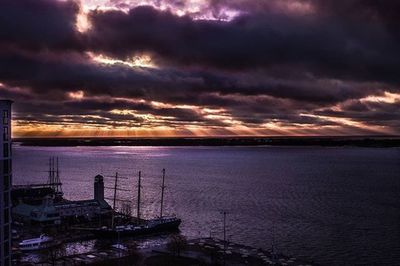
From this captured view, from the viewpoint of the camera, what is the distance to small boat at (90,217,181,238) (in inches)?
2916

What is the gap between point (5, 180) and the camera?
35031 mm

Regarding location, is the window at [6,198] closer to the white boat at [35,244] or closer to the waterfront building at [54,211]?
the white boat at [35,244]

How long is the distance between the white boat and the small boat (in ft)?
27.5

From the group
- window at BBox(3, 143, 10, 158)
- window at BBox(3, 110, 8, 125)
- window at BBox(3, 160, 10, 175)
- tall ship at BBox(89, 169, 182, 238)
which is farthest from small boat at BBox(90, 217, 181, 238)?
window at BBox(3, 110, 8, 125)

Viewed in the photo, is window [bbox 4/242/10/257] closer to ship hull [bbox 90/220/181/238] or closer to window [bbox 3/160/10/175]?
window [bbox 3/160/10/175]

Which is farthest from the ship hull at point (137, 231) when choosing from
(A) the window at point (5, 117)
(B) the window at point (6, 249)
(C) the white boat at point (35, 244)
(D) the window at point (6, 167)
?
(A) the window at point (5, 117)

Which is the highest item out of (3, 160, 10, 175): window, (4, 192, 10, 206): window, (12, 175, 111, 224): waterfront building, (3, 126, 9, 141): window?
(3, 126, 9, 141): window

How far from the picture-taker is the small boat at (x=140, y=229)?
7406cm

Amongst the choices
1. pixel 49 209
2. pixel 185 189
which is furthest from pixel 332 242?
pixel 185 189

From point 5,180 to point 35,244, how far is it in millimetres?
34501

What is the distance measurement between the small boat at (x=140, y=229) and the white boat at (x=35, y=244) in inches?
330

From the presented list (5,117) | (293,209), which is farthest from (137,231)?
(5,117)

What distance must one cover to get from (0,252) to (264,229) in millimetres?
54822

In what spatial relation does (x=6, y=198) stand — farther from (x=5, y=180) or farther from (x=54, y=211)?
(x=54, y=211)
